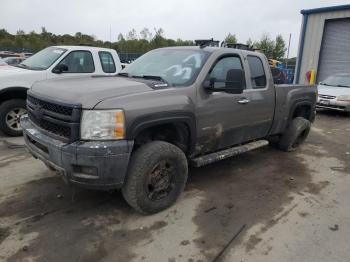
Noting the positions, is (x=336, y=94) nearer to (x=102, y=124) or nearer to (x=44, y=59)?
→ (x=44, y=59)

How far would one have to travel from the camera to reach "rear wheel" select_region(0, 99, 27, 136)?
6645 millimetres

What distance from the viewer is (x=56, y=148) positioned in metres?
3.37

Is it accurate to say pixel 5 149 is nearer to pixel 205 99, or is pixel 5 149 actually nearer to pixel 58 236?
pixel 58 236

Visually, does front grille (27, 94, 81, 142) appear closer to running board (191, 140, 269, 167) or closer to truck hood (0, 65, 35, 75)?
running board (191, 140, 269, 167)

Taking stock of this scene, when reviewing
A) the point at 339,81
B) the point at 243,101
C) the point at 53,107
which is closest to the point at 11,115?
the point at 53,107

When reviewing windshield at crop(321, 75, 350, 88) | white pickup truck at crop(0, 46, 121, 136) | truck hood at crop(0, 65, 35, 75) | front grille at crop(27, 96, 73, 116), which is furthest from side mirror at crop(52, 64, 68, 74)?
windshield at crop(321, 75, 350, 88)

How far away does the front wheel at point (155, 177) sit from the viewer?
11.5ft

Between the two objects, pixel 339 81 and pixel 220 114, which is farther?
pixel 339 81

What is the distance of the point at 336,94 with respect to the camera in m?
11.4

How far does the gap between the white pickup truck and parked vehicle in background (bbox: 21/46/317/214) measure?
2.75m

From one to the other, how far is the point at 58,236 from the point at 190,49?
114 inches

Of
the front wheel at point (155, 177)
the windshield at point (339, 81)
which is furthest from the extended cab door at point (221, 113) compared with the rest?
the windshield at point (339, 81)

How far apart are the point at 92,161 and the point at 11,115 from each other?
434cm

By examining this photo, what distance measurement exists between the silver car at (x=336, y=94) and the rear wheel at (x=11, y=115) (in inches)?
364
